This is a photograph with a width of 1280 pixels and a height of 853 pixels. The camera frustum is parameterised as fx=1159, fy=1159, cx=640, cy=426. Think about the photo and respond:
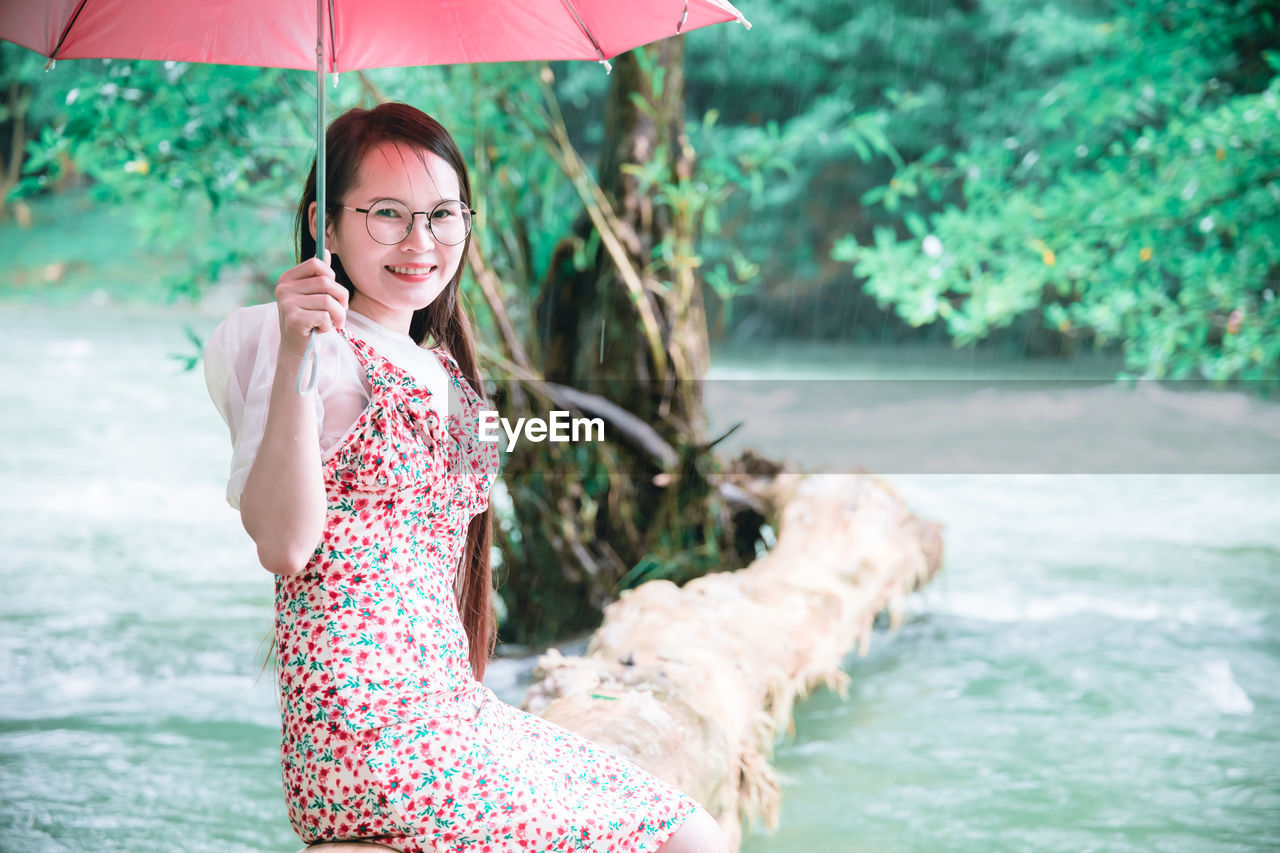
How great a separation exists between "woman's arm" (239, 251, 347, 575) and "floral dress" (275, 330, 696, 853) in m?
0.07

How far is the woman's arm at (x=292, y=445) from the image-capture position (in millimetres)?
1013

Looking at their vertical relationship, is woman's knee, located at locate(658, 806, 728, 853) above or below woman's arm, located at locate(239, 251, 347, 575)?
below

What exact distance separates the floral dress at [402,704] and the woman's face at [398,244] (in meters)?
0.07

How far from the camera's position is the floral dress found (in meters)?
1.08

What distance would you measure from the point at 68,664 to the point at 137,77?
77.0 inches

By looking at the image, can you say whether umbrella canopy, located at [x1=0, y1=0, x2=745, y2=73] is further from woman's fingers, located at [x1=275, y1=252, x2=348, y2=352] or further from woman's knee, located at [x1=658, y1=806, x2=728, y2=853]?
woman's knee, located at [x1=658, y1=806, x2=728, y2=853]

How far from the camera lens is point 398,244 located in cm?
122

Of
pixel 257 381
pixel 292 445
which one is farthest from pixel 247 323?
pixel 292 445

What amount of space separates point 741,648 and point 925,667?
164cm

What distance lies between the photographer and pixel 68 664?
3.79 m

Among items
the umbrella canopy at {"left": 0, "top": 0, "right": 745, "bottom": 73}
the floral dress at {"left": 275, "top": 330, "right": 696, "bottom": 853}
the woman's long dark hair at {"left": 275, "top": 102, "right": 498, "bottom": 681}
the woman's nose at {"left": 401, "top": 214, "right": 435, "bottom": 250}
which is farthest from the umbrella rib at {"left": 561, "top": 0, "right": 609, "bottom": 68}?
the floral dress at {"left": 275, "top": 330, "right": 696, "bottom": 853}

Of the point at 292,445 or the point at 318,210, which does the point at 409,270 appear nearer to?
the point at 318,210

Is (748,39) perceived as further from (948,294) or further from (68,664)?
(68,664)

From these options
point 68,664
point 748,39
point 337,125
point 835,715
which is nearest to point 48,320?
point 748,39
